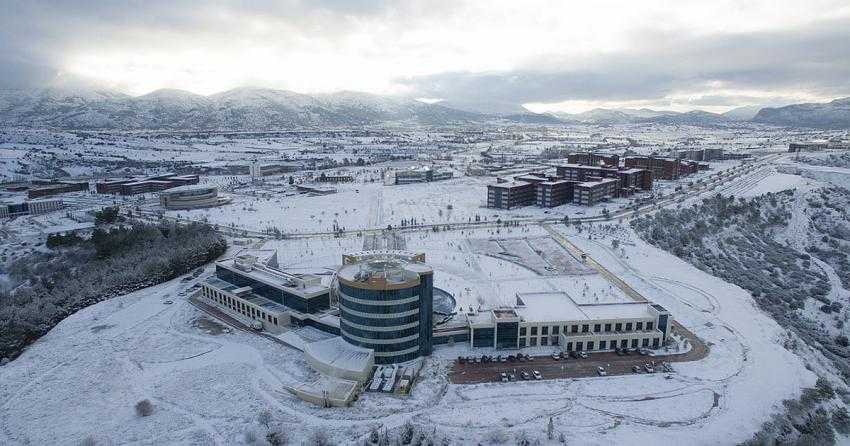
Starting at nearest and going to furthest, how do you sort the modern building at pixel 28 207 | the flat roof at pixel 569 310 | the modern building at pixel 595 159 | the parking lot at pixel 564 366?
1. the parking lot at pixel 564 366
2. the flat roof at pixel 569 310
3. the modern building at pixel 28 207
4. the modern building at pixel 595 159

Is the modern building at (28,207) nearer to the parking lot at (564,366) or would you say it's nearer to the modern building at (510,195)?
the modern building at (510,195)

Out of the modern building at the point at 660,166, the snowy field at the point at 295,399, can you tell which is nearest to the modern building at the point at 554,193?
the modern building at the point at 660,166

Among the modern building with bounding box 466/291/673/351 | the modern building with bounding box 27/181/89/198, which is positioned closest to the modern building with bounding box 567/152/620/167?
the modern building with bounding box 466/291/673/351

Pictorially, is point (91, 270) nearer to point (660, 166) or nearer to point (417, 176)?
point (417, 176)

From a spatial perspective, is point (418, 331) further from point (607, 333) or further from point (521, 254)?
point (521, 254)

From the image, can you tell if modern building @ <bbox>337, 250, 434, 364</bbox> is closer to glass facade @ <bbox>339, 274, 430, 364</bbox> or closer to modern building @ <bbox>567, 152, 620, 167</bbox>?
glass facade @ <bbox>339, 274, 430, 364</bbox>

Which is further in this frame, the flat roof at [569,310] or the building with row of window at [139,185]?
the building with row of window at [139,185]
